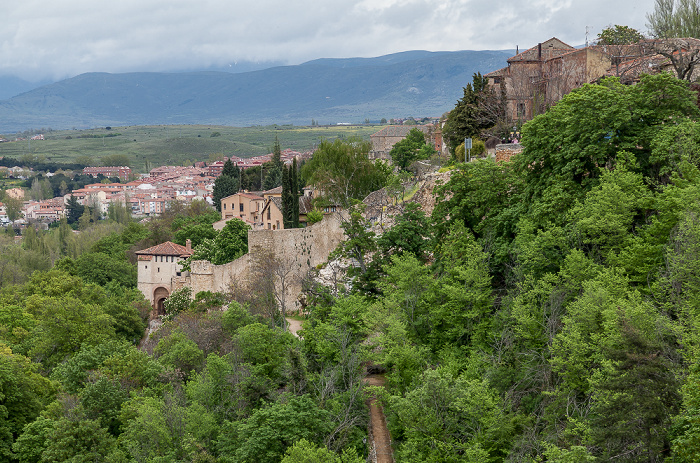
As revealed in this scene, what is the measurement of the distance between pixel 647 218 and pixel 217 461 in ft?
47.1

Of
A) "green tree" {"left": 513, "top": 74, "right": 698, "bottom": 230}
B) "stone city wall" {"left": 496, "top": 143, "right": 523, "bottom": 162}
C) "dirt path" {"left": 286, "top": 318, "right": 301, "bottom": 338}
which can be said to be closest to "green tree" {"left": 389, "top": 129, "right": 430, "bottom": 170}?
"dirt path" {"left": 286, "top": 318, "right": 301, "bottom": 338}

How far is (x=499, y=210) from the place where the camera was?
27.2m

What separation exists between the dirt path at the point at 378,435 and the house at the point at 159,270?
25078 millimetres

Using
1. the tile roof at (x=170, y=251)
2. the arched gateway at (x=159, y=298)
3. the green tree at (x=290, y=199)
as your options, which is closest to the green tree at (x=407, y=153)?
the green tree at (x=290, y=199)

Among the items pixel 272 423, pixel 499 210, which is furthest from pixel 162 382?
pixel 499 210

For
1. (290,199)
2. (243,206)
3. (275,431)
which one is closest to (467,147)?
(290,199)

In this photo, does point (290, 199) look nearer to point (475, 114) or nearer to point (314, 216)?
point (314, 216)

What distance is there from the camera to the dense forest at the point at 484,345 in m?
16.9

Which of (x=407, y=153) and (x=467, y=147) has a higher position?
(x=467, y=147)

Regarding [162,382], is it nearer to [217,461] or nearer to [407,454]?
[217,461]

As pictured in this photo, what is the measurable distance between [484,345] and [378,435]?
4268mm

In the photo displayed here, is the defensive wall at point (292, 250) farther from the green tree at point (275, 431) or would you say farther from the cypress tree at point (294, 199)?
the green tree at point (275, 431)

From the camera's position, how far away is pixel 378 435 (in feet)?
75.7

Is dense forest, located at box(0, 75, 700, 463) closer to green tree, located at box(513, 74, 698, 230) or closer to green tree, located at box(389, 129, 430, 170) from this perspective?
green tree, located at box(513, 74, 698, 230)
